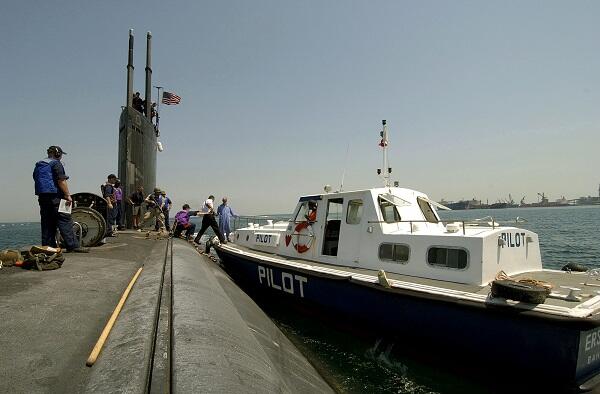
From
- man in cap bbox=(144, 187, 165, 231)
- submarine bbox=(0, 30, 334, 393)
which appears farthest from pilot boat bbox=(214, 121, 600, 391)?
man in cap bbox=(144, 187, 165, 231)

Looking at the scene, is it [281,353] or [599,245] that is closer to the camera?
[281,353]

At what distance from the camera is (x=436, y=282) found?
22.1 feet

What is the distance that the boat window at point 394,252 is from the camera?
755 centimetres

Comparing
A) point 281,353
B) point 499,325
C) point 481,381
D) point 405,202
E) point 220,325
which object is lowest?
point 481,381

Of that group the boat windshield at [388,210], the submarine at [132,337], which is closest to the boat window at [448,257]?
the boat windshield at [388,210]

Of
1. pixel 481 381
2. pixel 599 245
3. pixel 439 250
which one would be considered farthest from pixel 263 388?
pixel 599 245

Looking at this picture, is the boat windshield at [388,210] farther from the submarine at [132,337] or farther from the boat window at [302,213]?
the submarine at [132,337]

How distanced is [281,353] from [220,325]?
174 centimetres

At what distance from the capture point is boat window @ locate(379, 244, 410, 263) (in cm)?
755

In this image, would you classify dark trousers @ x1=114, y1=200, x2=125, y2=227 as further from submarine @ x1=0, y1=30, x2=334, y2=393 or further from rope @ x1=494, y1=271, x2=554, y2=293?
rope @ x1=494, y1=271, x2=554, y2=293

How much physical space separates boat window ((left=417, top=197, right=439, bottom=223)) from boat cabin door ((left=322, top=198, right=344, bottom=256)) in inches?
80.2

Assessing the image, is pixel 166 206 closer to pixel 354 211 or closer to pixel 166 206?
pixel 166 206

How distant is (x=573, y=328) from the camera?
4586 millimetres

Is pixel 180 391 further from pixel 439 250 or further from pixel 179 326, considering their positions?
pixel 439 250
